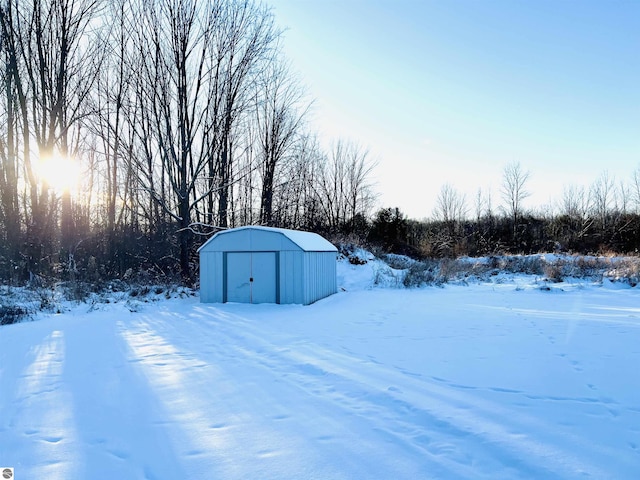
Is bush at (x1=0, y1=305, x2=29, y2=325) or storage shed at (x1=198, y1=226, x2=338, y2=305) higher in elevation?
storage shed at (x1=198, y1=226, x2=338, y2=305)

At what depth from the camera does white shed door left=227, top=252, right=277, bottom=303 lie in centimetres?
1077

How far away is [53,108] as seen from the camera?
1454 cm

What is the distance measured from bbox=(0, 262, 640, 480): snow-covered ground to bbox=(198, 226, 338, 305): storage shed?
8.64ft

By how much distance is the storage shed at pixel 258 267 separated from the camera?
10.6 meters

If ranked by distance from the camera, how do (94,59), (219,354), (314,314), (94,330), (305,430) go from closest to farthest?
(305,430) → (219,354) → (94,330) → (314,314) → (94,59)

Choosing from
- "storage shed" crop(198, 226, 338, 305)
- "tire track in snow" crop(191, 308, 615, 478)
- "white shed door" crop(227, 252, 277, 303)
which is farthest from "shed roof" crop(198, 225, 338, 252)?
"tire track in snow" crop(191, 308, 615, 478)

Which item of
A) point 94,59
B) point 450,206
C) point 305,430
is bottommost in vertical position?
point 305,430

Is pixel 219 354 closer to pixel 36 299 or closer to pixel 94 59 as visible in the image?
pixel 36 299

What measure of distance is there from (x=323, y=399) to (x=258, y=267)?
7039 millimetres

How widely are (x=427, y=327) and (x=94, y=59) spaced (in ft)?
53.3

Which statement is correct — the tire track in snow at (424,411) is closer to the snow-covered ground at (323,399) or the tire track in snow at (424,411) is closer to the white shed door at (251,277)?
the snow-covered ground at (323,399)

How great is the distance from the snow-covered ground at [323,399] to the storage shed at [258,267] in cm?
263

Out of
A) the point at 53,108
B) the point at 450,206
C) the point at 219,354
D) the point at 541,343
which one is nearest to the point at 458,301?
the point at 541,343

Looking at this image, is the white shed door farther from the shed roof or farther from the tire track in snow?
the tire track in snow
